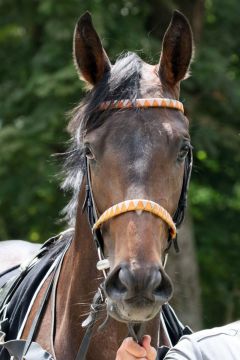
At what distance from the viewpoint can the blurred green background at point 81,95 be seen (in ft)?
29.7

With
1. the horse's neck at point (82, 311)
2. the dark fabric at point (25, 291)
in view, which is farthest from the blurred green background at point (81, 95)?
the horse's neck at point (82, 311)

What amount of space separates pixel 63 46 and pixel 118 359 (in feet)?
21.0

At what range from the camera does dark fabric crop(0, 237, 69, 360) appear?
4.59 m

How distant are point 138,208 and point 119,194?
0.14 metres

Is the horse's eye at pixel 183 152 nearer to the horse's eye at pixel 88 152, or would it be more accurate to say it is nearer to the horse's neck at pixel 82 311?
the horse's eye at pixel 88 152

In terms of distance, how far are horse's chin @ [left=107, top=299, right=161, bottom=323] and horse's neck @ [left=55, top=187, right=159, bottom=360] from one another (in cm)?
41

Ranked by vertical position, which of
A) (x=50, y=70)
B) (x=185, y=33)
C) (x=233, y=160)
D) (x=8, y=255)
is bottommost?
(x=233, y=160)

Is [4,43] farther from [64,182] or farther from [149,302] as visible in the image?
[149,302]

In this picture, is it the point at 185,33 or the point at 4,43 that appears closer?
the point at 185,33

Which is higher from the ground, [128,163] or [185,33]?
[185,33]

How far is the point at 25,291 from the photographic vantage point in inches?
184

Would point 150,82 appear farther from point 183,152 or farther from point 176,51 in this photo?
point 183,152

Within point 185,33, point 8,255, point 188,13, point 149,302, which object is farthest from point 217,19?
point 149,302

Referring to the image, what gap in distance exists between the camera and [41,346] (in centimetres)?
432
